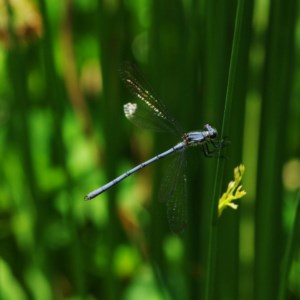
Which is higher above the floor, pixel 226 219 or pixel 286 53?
pixel 286 53

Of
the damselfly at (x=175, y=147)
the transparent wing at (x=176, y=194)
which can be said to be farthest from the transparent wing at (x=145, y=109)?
the transparent wing at (x=176, y=194)

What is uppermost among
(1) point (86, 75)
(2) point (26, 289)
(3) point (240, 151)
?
(3) point (240, 151)

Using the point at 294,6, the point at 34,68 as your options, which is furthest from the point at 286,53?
the point at 34,68

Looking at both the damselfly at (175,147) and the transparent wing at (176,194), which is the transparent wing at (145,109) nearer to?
the damselfly at (175,147)

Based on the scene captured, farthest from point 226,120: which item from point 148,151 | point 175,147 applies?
point 148,151

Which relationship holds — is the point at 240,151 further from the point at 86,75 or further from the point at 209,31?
the point at 86,75

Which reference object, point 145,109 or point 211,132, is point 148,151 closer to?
point 145,109

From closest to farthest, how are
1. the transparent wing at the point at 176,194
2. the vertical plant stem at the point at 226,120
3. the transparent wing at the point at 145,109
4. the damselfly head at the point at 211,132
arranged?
the vertical plant stem at the point at 226,120 < the transparent wing at the point at 176,194 < the damselfly head at the point at 211,132 < the transparent wing at the point at 145,109
